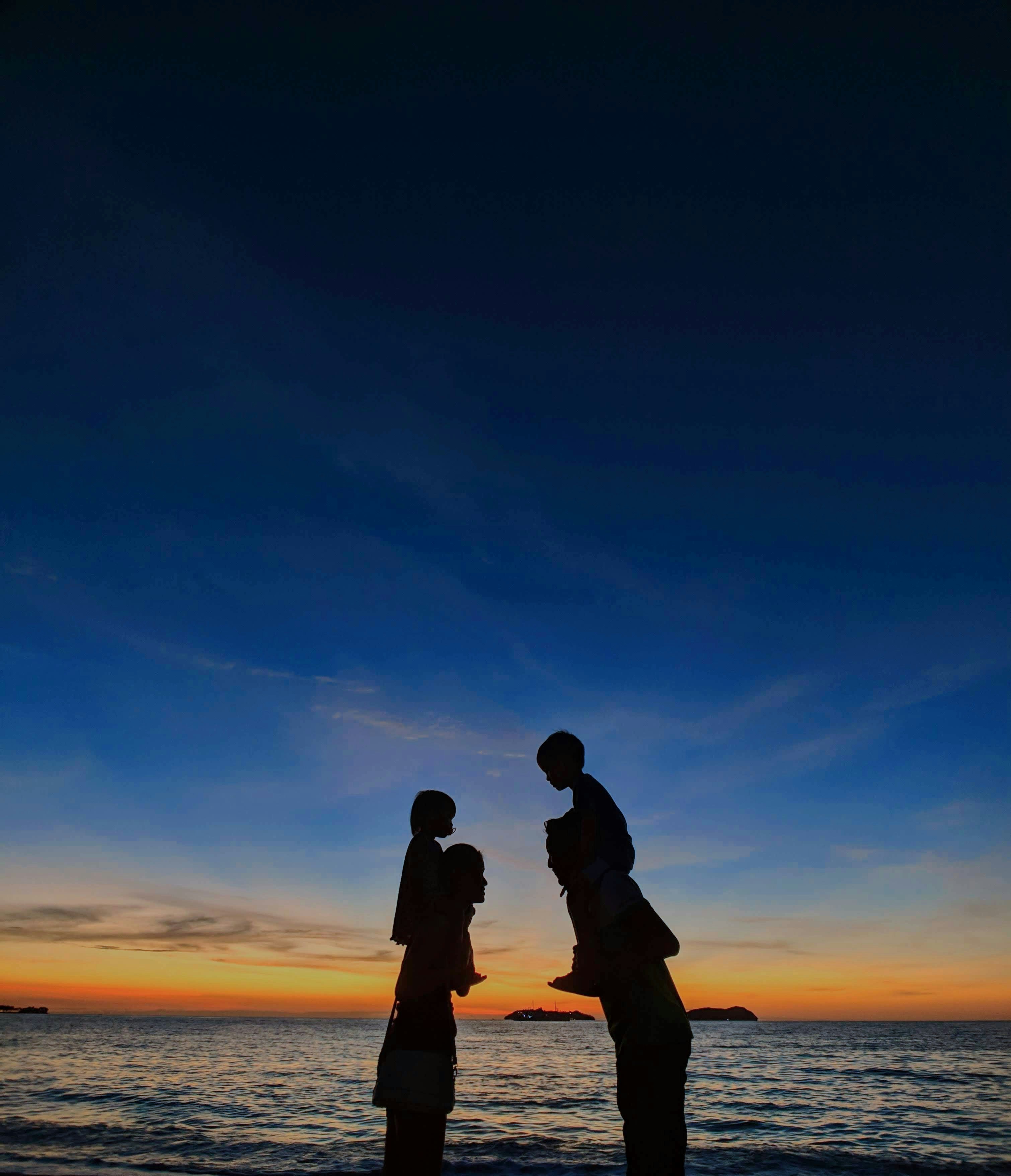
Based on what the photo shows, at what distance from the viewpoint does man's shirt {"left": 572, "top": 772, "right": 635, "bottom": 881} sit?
3.19 meters

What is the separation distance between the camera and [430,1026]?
382 cm

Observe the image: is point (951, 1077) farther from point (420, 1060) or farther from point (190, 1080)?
point (420, 1060)

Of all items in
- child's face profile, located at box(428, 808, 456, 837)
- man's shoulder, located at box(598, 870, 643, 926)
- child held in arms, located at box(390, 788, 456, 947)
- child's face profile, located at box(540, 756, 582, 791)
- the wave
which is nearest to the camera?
man's shoulder, located at box(598, 870, 643, 926)

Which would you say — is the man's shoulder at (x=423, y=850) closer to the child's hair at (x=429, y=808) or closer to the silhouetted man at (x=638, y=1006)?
the child's hair at (x=429, y=808)

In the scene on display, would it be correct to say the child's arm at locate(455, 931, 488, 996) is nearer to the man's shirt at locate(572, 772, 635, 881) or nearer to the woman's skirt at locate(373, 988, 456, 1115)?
the woman's skirt at locate(373, 988, 456, 1115)

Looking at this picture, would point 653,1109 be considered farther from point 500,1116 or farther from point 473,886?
point 500,1116

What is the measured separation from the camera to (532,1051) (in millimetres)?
59719

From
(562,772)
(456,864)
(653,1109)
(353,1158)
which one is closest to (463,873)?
(456,864)

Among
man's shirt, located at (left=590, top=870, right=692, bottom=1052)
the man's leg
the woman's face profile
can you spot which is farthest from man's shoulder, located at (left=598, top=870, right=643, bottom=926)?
the woman's face profile

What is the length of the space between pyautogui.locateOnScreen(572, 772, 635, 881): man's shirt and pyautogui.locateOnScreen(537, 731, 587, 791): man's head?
0.09 metres

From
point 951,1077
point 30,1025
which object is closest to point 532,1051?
point 951,1077

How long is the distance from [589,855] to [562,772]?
1.47 ft

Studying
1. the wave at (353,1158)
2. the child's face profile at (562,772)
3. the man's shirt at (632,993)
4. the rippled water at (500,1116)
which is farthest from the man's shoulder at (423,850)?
the rippled water at (500,1116)

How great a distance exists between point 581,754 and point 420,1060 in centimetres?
184
